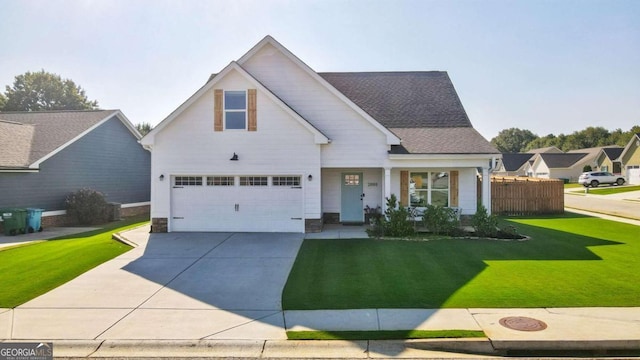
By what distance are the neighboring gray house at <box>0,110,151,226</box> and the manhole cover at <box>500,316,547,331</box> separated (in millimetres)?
18781

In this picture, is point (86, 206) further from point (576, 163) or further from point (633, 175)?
point (576, 163)

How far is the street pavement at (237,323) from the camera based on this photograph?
16.9 feet

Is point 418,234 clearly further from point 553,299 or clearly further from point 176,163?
point 176,163

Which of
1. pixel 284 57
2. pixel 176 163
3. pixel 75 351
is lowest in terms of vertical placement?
pixel 75 351

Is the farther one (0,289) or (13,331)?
(0,289)

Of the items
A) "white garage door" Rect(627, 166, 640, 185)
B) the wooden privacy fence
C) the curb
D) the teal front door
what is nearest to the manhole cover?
the curb

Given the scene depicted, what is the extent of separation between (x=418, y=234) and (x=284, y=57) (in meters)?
8.57

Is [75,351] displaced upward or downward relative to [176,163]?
downward

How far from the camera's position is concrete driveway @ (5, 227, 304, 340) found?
5.77 m

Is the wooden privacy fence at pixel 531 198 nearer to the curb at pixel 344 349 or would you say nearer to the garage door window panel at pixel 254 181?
the garage door window panel at pixel 254 181

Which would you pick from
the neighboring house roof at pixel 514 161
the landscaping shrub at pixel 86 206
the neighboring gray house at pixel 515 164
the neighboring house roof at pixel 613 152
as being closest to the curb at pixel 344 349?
the landscaping shrub at pixel 86 206

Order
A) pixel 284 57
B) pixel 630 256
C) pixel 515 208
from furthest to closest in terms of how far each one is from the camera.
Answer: pixel 515 208, pixel 284 57, pixel 630 256

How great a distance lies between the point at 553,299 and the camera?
22.2ft

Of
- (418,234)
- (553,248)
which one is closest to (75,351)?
(418,234)
